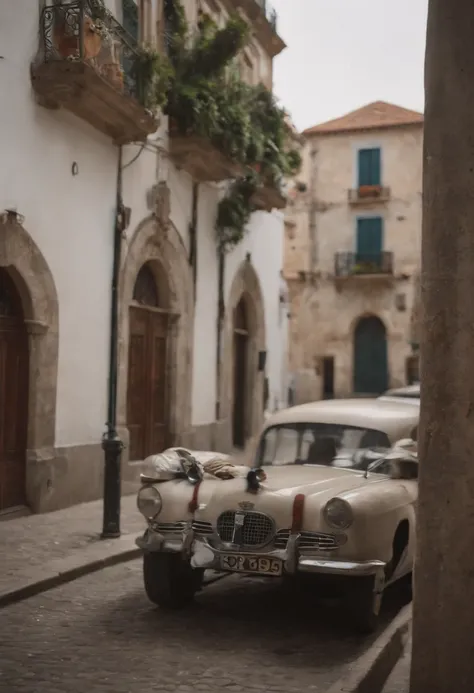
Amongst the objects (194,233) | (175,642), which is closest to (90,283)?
(194,233)

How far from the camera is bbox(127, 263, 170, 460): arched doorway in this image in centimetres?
1419

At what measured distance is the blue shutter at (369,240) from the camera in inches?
1373

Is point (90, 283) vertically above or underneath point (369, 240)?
underneath

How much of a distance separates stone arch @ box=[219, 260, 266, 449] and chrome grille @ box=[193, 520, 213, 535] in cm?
1064

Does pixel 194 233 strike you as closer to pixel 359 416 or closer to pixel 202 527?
pixel 359 416

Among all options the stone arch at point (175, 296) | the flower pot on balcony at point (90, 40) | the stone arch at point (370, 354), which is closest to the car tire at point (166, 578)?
the flower pot on balcony at point (90, 40)

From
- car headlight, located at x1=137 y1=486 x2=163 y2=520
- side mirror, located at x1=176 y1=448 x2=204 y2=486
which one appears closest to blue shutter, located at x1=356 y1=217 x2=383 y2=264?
side mirror, located at x1=176 y1=448 x2=204 y2=486

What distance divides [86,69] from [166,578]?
6576 mm

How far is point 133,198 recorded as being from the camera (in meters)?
13.7

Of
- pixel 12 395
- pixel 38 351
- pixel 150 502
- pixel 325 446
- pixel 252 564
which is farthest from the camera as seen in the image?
pixel 38 351

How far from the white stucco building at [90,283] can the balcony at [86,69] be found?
0.03 m

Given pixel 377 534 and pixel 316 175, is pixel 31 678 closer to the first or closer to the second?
pixel 377 534

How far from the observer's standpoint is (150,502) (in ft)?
22.0

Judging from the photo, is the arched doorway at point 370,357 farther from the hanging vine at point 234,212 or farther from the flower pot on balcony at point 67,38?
the flower pot on balcony at point 67,38
